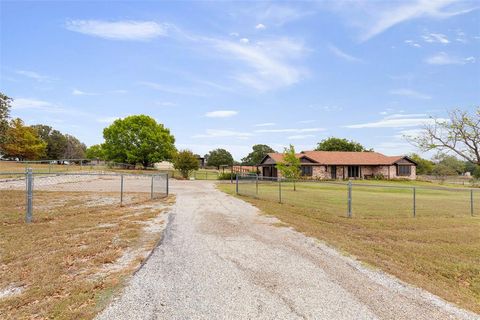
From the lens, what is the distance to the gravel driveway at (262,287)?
12.8 ft

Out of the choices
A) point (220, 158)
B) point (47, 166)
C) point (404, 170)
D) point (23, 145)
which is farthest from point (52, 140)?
point (404, 170)

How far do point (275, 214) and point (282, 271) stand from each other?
650 centimetres

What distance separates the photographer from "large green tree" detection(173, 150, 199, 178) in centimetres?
4322

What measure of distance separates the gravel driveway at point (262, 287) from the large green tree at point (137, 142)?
55.1 metres

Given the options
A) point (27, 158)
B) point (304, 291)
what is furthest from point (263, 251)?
point (27, 158)

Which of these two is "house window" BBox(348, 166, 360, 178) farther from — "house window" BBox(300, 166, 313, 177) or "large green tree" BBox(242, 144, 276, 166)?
"large green tree" BBox(242, 144, 276, 166)

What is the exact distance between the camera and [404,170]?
4781cm

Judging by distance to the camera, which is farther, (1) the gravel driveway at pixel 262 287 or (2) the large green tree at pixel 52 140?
(2) the large green tree at pixel 52 140

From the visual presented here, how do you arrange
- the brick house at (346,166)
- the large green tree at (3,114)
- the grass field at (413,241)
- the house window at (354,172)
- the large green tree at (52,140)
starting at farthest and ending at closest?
the large green tree at (52,140), the house window at (354,172), the brick house at (346,166), the large green tree at (3,114), the grass field at (413,241)

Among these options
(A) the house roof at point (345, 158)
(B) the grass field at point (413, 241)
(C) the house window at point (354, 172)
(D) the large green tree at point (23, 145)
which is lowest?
(B) the grass field at point (413, 241)

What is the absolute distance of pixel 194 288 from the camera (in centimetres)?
456

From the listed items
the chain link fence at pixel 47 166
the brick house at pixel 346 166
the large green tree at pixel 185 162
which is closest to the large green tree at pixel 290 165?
the brick house at pixel 346 166

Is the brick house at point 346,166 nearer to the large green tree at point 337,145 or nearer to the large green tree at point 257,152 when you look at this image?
the large green tree at point 337,145

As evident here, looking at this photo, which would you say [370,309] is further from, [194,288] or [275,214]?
[275,214]
